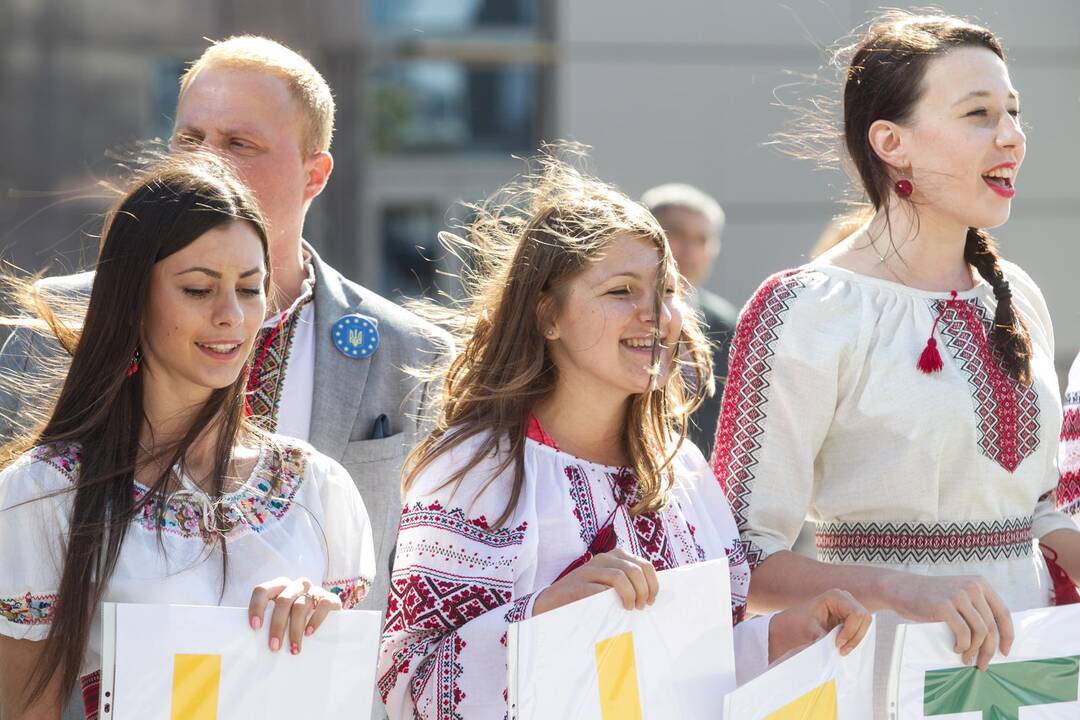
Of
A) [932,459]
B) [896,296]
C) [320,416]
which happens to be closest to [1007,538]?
[932,459]

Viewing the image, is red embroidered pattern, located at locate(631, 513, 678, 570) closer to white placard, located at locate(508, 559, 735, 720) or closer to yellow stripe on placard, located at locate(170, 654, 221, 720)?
white placard, located at locate(508, 559, 735, 720)

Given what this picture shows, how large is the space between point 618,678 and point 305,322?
116 centimetres

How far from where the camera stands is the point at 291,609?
85.1 inches

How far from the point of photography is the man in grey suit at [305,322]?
298 cm

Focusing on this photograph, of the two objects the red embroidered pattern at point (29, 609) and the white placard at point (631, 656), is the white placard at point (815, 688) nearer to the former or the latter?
the white placard at point (631, 656)

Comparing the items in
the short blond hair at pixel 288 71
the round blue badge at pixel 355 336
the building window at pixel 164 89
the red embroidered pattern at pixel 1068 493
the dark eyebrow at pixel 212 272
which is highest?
the building window at pixel 164 89

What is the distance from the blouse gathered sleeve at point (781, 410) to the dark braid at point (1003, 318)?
1.05 feet

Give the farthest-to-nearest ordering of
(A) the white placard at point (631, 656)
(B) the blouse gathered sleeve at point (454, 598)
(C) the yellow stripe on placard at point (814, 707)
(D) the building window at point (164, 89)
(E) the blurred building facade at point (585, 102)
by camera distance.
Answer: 1. (E) the blurred building facade at point (585, 102)
2. (D) the building window at point (164, 89)
3. (B) the blouse gathered sleeve at point (454, 598)
4. (C) the yellow stripe on placard at point (814, 707)
5. (A) the white placard at point (631, 656)

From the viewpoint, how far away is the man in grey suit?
298 cm

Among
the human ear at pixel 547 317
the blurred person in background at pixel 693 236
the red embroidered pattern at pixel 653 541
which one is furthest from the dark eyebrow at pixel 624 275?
the blurred person in background at pixel 693 236

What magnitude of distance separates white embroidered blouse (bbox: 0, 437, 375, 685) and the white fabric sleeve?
2.11 ft

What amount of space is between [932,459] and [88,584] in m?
1.47

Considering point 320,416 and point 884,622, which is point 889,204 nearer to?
point 884,622

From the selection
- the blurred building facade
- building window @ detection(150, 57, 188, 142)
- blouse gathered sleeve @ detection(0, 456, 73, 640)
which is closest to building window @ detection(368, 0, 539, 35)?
the blurred building facade
